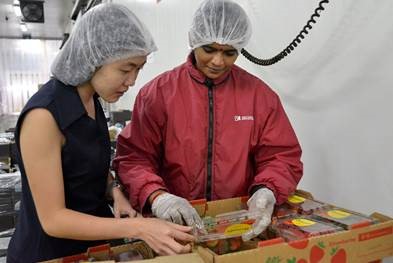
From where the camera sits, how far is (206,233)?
870 mm

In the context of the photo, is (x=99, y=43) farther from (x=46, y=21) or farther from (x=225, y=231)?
(x=46, y=21)

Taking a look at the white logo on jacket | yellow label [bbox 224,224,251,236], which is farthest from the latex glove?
the white logo on jacket

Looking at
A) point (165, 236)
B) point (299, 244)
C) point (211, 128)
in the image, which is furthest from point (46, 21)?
point (299, 244)

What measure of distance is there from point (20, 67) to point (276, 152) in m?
12.0

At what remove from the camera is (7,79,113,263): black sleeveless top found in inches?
36.2

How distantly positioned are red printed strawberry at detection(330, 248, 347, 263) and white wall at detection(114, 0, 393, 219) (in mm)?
447

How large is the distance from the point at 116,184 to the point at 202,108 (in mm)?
376

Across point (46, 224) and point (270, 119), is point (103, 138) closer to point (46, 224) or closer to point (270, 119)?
point (46, 224)

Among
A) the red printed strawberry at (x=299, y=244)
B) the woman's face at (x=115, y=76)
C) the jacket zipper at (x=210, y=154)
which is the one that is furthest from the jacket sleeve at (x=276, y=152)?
the woman's face at (x=115, y=76)

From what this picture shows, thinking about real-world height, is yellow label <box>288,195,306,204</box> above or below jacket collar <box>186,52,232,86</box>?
below

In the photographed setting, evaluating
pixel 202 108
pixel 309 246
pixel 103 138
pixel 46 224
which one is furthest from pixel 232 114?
pixel 46 224

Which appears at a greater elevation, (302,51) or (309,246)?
(302,51)

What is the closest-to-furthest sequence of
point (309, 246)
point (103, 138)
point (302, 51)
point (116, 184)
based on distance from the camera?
point (309, 246) < point (103, 138) < point (116, 184) < point (302, 51)

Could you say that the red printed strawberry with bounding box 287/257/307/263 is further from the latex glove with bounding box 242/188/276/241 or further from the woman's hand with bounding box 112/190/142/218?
the woman's hand with bounding box 112/190/142/218
